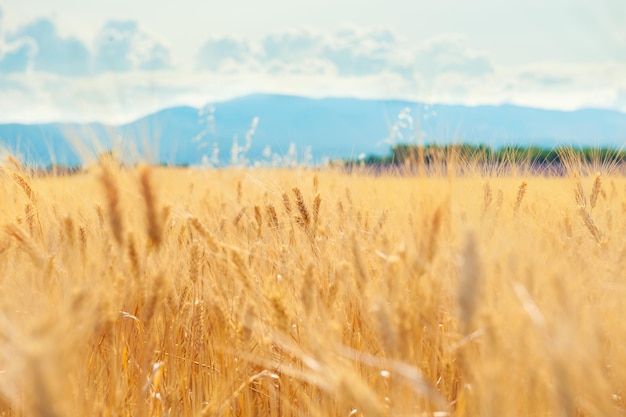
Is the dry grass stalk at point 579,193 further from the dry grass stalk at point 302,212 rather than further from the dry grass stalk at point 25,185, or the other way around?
the dry grass stalk at point 25,185

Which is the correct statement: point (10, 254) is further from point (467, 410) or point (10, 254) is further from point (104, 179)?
point (467, 410)

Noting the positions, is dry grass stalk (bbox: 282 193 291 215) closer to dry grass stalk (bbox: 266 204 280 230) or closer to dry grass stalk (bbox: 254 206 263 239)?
dry grass stalk (bbox: 266 204 280 230)

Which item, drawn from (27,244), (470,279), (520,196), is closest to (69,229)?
(27,244)

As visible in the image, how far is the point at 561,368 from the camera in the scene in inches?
29.0

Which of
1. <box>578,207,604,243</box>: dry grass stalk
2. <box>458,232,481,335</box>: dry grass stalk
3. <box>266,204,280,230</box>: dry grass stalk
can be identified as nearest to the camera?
<box>458,232,481,335</box>: dry grass stalk

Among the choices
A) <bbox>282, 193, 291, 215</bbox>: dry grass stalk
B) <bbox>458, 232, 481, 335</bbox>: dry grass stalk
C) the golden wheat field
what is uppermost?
<bbox>458, 232, 481, 335</bbox>: dry grass stalk

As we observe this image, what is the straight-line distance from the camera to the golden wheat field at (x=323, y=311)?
80cm

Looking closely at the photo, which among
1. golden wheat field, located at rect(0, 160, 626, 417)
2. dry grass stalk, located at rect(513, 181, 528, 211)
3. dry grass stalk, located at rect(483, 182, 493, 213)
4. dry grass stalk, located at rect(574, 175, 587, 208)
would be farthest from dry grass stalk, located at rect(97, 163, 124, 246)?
dry grass stalk, located at rect(574, 175, 587, 208)

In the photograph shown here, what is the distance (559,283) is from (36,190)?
73.6 inches

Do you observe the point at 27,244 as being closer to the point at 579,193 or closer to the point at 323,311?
the point at 323,311

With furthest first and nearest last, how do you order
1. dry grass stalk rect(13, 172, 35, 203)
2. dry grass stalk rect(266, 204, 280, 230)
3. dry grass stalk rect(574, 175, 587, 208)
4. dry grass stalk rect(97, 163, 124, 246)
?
dry grass stalk rect(574, 175, 587, 208), dry grass stalk rect(13, 172, 35, 203), dry grass stalk rect(266, 204, 280, 230), dry grass stalk rect(97, 163, 124, 246)

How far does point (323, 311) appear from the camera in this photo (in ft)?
3.80

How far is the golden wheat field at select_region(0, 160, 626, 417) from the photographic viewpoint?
80cm

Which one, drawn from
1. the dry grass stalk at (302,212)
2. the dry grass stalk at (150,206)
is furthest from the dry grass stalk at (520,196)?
the dry grass stalk at (150,206)
